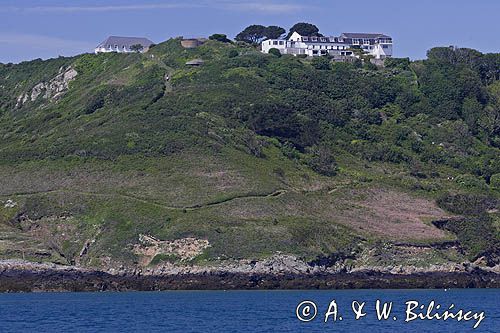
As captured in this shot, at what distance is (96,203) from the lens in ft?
334

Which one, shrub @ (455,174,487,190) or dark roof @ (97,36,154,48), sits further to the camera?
dark roof @ (97,36,154,48)

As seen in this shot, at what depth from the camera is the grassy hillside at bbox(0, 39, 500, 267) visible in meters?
96.6

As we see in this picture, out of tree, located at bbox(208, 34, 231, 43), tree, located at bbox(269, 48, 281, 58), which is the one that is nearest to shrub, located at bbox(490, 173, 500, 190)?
tree, located at bbox(269, 48, 281, 58)

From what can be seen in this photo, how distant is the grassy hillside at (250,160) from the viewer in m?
96.6

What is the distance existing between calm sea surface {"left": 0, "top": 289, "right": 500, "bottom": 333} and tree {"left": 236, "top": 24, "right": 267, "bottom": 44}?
83.2m

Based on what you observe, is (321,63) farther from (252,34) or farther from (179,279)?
(179,279)

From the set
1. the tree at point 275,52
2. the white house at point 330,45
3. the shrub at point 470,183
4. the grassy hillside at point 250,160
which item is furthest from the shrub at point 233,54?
the shrub at point 470,183

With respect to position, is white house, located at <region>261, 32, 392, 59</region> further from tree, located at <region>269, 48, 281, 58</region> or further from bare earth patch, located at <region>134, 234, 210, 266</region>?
bare earth patch, located at <region>134, 234, 210, 266</region>

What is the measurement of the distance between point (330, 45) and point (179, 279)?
7615 cm

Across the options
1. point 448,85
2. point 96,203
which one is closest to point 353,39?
point 448,85

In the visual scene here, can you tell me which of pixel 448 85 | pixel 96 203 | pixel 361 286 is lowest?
pixel 361 286

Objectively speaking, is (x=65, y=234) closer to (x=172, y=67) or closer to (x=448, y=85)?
(x=172, y=67)

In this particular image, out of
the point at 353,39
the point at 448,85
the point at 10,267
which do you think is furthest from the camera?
the point at 353,39

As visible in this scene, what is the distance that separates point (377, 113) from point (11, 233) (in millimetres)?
52638
